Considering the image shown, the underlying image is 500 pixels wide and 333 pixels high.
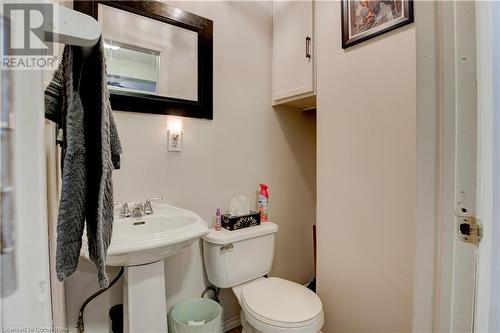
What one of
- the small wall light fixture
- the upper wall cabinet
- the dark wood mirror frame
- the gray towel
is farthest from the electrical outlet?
the gray towel

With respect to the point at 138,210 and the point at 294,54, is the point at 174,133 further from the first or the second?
the point at 294,54

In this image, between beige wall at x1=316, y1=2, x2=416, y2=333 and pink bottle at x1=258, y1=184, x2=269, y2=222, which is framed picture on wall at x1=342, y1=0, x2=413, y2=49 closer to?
beige wall at x1=316, y1=2, x2=416, y2=333

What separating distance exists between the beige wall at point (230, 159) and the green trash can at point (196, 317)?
7 cm

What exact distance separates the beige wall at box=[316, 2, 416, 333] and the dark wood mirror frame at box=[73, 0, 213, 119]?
0.67m

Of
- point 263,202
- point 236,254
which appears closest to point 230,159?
point 263,202

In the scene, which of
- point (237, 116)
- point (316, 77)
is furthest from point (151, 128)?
point (316, 77)

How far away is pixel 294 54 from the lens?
1678 mm

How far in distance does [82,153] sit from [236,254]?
3.97ft

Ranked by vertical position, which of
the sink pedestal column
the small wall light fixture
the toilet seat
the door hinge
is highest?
the small wall light fixture

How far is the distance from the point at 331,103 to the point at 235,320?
1.51 m

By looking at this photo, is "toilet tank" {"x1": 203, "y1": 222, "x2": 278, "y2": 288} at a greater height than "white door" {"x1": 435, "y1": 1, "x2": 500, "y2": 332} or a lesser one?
lesser

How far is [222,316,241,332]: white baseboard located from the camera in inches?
66.0

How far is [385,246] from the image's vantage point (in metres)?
1.24

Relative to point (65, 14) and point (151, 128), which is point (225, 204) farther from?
point (65, 14)
